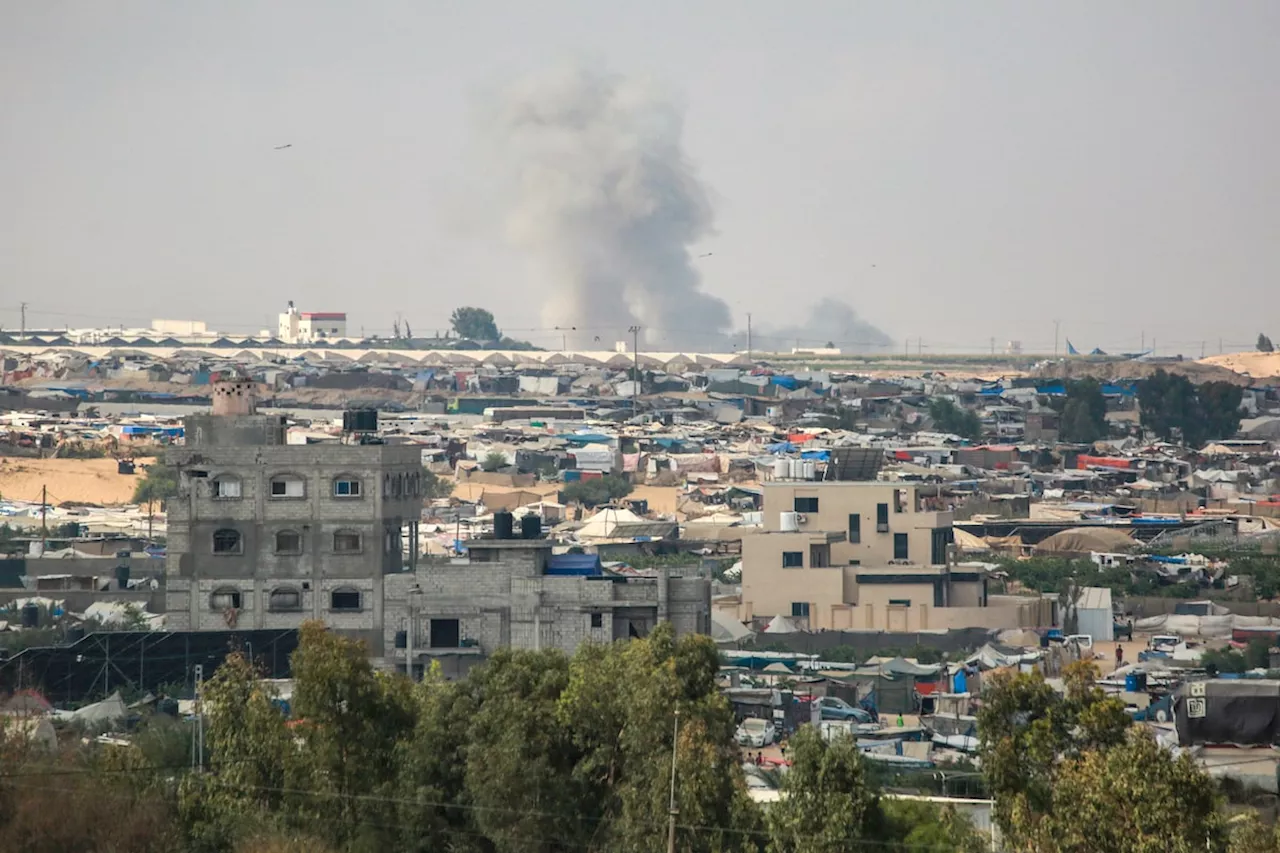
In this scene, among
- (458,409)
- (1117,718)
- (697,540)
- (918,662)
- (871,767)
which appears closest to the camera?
(1117,718)

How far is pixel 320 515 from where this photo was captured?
3098cm

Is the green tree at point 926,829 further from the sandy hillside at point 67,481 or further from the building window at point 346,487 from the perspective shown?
the sandy hillside at point 67,481

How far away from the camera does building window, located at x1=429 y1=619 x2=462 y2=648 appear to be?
29.2 meters

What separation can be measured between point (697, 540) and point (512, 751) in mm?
29215

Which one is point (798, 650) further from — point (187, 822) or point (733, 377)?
point (733, 377)

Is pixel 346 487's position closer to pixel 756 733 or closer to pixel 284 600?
pixel 284 600

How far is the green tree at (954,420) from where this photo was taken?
3280 inches

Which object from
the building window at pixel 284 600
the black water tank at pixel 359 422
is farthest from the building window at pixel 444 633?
the black water tank at pixel 359 422

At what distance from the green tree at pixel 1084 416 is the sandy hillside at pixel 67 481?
3178 centimetres

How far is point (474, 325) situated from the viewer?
149 m

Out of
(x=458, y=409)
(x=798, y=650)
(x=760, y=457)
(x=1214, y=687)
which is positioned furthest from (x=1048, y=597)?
(x=458, y=409)

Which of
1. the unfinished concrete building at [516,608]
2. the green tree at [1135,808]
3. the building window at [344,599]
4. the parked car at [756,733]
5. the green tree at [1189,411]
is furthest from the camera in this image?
the green tree at [1189,411]

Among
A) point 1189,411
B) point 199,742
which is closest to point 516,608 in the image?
point 199,742

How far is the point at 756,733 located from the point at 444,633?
475 centimetres
